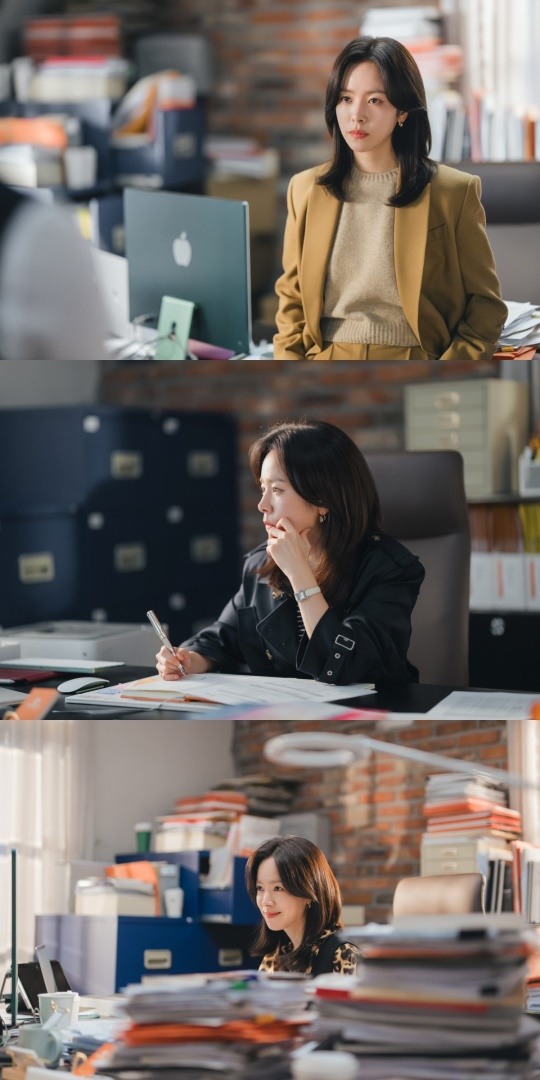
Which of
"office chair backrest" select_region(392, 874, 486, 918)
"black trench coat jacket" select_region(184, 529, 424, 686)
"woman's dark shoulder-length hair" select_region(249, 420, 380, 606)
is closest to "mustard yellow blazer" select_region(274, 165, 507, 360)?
"woman's dark shoulder-length hair" select_region(249, 420, 380, 606)

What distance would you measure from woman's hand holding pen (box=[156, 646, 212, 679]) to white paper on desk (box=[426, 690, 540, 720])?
0.49 meters

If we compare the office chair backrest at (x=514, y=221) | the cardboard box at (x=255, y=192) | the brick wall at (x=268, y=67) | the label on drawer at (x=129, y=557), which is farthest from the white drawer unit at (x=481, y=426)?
the office chair backrest at (x=514, y=221)

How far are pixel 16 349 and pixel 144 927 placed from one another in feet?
4.30

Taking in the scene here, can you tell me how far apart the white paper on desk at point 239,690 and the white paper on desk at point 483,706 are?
0.50 ft

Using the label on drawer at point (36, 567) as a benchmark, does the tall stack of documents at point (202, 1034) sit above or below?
below

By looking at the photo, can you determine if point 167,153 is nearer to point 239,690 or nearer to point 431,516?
point 431,516

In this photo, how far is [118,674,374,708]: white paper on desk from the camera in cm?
198

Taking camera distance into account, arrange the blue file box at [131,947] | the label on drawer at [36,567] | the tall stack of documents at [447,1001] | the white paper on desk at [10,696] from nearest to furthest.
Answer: the tall stack of documents at [447,1001] → the white paper on desk at [10,696] → the blue file box at [131,947] → the label on drawer at [36,567]

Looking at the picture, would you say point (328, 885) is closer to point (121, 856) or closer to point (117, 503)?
point (121, 856)

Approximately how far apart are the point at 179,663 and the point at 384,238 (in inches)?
36.2

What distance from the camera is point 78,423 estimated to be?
4422 mm

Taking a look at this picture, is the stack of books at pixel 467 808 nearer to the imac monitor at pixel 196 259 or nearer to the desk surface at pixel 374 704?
the desk surface at pixel 374 704

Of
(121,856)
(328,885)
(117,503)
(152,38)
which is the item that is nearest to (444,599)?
(328,885)

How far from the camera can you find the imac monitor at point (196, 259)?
7.94ft
